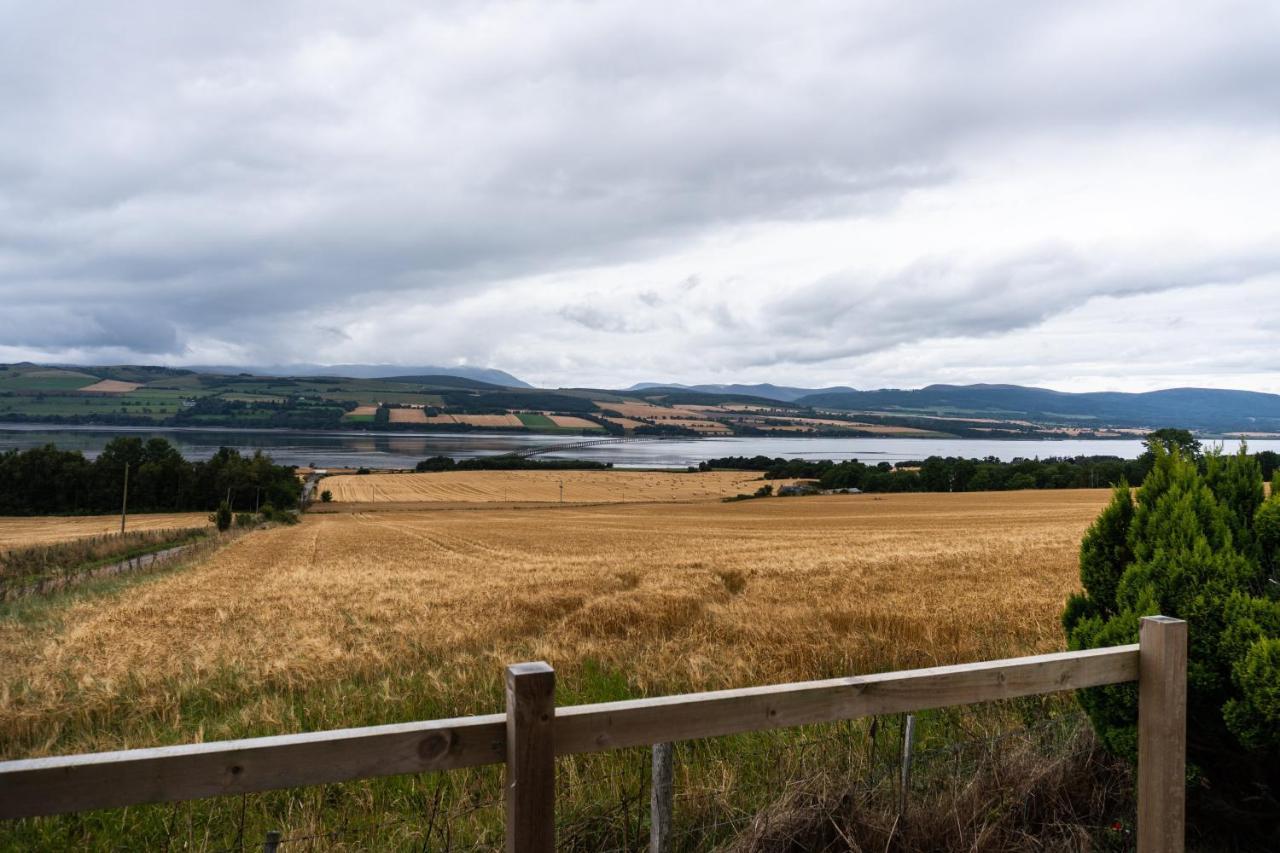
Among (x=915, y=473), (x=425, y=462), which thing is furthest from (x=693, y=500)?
(x=425, y=462)

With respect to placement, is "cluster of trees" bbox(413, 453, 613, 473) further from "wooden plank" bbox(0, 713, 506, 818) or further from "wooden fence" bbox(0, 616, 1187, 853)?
"wooden plank" bbox(0, 713, 506, 818)

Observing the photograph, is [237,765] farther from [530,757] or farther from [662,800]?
[662,800]

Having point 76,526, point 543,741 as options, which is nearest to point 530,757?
point 543,741

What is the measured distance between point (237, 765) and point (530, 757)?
0.82 m

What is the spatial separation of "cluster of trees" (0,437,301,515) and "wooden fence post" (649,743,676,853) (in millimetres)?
103524

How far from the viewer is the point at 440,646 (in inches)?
391

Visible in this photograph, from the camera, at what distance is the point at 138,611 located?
16.0 m

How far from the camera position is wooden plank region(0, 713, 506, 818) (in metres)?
2.06

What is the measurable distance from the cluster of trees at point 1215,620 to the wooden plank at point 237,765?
367 centimetres

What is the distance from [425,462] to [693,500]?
229 ft

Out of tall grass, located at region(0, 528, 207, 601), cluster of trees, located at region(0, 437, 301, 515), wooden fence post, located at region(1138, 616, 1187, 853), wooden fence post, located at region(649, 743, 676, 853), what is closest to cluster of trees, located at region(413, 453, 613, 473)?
cluster of trees, located at region(0, 437, 301, 515)

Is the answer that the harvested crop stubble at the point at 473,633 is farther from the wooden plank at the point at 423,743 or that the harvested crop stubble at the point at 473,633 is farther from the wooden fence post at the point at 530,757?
the wooden fence post at the point at 530,757

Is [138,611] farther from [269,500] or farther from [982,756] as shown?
[269,500]

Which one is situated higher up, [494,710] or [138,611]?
[494,710]
